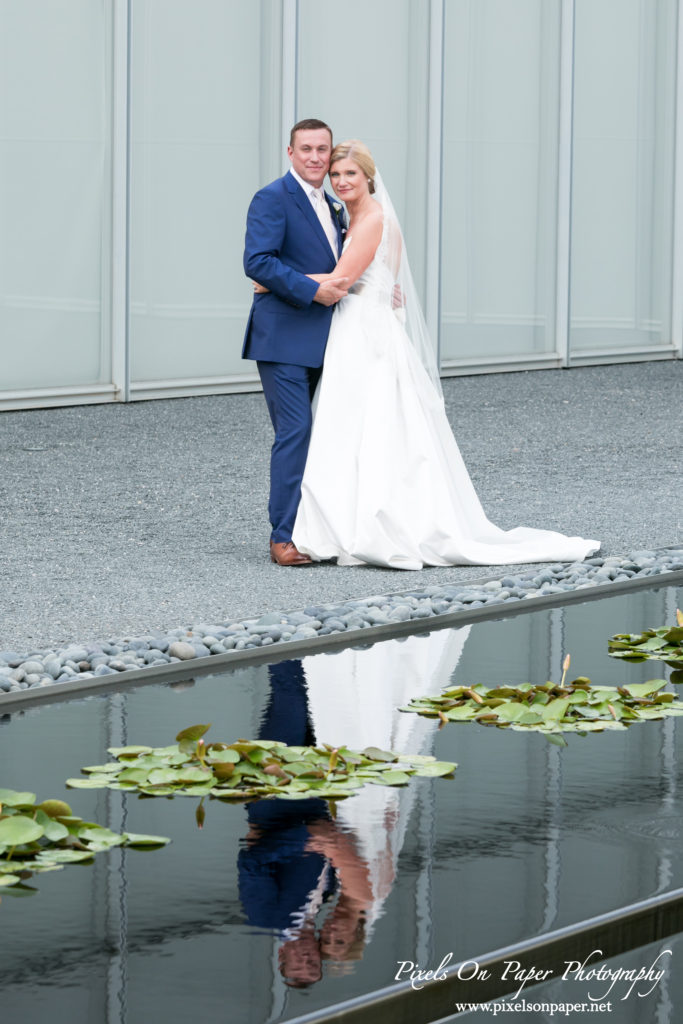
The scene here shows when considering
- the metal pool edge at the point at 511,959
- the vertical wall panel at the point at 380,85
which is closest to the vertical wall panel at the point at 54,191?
the vertical wall panel at the point at 380,85

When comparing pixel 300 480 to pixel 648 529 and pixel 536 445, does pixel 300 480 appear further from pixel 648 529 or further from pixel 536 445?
pixel 536 445

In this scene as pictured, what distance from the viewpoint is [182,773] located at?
13.8 ft

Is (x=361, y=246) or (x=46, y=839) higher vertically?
(x=361, y=246)

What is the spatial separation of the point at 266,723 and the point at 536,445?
6834 millimetres

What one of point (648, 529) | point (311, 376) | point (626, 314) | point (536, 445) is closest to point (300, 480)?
point (311, 376)

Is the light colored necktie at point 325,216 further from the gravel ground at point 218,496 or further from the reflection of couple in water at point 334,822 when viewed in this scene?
the reflection of couple in water at point 334,822

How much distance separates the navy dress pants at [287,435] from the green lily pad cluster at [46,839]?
11.9 ft

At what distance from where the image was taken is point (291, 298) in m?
7.31

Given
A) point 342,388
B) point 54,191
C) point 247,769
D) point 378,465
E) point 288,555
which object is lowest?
point 247,769

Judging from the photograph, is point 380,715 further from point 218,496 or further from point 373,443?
point 218,496

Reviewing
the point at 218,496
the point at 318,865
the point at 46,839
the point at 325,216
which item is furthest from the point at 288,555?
the point at 318,865

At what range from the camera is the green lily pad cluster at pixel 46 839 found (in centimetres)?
360

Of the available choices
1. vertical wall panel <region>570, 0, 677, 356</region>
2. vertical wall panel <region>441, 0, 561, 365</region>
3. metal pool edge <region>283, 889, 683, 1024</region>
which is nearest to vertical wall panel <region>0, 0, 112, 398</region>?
vertical wall panel <region>441, 0, 561, 365</region>

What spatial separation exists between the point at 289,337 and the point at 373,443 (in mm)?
558
